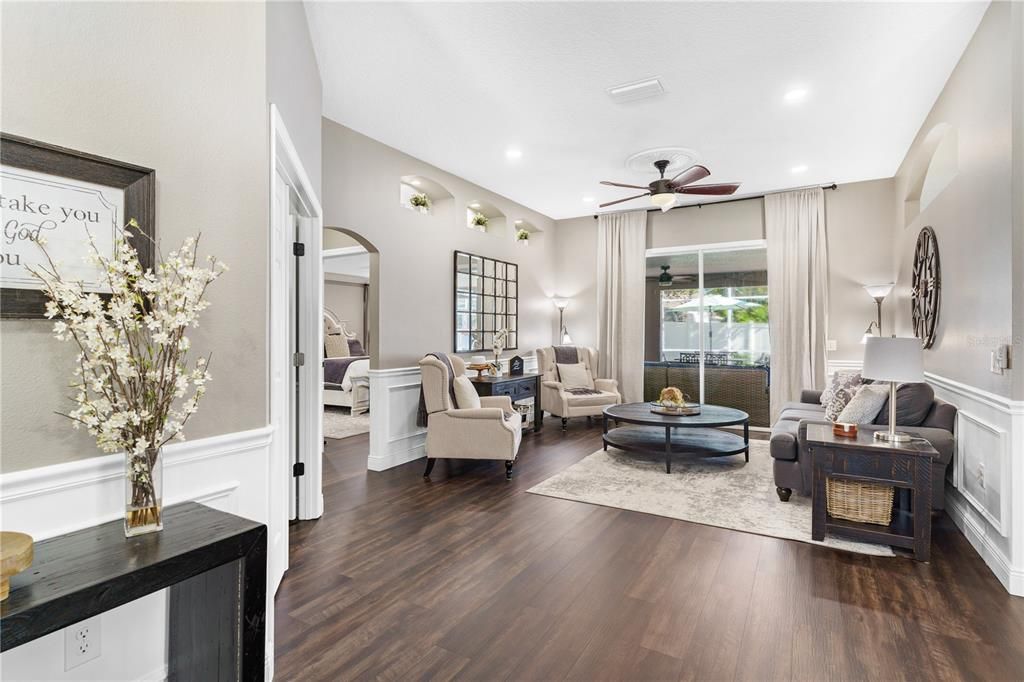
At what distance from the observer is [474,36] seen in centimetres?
292

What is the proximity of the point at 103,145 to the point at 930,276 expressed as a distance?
5.05m

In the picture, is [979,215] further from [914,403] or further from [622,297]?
[622,297]

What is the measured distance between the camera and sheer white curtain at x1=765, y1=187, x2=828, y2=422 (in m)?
5.95

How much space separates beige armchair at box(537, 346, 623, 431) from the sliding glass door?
905 millimetres

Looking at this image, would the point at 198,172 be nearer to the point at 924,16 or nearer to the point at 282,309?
the point at 282,309

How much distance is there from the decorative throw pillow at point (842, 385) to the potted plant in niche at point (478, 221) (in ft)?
13.6

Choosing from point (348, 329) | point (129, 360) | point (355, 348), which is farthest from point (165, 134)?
point (348, 329)

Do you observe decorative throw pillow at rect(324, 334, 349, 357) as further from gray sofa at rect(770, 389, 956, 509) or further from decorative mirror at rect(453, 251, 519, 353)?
gray sofa at rect(770, 389, 956, 509)

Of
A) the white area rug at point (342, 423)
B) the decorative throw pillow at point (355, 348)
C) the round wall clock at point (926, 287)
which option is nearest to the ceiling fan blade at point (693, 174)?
the round wall clock at point (926, 287)

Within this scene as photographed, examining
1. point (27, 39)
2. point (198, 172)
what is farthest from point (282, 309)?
point (27, 39)

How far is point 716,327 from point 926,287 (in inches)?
113

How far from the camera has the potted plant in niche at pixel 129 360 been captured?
1.19 meters

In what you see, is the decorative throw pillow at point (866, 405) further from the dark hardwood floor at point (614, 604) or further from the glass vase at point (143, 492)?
the glass vase at point (143, 492)

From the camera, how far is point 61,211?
126cm
